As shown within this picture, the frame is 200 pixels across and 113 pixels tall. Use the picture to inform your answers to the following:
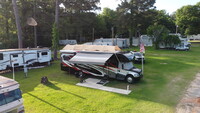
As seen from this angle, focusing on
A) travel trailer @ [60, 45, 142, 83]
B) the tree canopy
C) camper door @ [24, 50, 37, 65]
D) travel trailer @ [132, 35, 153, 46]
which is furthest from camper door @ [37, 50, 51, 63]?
travel trailer @ [132, 35, 153, 46]

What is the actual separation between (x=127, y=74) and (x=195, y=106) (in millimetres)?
4604

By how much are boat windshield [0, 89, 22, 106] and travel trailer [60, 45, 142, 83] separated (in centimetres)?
621

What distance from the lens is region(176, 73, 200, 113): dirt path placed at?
721 cm

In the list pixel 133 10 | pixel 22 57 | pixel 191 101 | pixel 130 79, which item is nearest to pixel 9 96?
pixel 130 79

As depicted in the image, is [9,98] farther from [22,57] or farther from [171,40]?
[171,40]

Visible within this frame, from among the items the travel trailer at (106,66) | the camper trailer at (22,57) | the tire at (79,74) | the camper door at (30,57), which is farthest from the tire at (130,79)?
the camper door at (30,57)

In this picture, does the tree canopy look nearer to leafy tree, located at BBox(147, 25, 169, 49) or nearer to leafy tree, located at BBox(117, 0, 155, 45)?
leafy tree, located at BBox(117, 0, 155, 45)

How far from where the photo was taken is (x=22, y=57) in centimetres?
1530

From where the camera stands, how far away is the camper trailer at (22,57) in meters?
14.0

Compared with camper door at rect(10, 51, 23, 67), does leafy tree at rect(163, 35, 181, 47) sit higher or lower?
higher

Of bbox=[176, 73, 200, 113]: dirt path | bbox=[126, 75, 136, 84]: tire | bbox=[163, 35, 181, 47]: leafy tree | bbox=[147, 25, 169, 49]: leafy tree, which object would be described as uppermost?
bbox=[147, 25, 169, 49]: leafy tree

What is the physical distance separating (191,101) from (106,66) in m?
5.86

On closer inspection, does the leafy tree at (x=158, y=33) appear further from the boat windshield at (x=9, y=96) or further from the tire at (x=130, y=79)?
the boat windshield at (x=9, y=96)

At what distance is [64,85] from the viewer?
1051cm
